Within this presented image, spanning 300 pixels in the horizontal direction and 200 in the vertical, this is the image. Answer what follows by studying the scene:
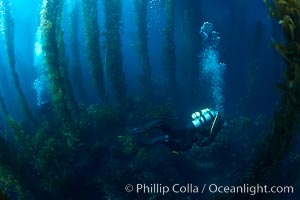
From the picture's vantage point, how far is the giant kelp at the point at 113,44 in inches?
482

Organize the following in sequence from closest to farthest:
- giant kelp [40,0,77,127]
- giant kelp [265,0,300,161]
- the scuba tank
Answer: giant kelp [265,0,300,161], the scuba tank, giant kelp [40,0,77,127]

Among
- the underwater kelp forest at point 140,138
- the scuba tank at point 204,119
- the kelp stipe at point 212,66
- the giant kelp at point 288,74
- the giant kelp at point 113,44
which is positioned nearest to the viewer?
the giant kelp at point 288,74

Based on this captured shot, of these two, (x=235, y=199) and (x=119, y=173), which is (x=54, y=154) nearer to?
(x=119, y=173)

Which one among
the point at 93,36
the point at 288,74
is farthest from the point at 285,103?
the point at 93,36

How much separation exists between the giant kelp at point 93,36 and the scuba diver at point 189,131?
4838 millimetres

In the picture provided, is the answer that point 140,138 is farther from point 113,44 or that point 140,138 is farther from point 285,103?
point 285,103

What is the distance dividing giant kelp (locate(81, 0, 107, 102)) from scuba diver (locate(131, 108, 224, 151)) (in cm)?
484

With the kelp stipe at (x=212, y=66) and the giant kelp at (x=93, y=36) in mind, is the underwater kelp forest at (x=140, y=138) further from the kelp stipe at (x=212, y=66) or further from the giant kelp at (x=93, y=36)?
the kelp stipe at (x=212, y=66)

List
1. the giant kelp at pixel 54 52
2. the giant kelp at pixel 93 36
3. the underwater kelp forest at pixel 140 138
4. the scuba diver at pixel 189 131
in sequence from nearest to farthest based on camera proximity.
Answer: the underwater kelp forest at pixel 140 138 < the scuba diver at pixel 189 131 < the giant kelp at pixel 54 52 < the giant kelp at pixel 93 36

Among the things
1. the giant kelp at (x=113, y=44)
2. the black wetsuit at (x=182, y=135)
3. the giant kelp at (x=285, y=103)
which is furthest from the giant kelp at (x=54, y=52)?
the giant kelp at (x=285, y=103)

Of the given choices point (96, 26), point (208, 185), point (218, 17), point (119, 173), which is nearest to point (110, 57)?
point (96, 26)

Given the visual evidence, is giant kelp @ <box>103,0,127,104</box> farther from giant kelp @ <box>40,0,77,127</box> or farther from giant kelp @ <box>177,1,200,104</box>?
giant kelp @ <box>177,1,200,104</box>

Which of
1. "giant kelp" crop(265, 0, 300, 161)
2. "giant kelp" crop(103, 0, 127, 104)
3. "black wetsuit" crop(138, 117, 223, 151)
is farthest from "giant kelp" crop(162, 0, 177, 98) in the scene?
"giant kelp" crop(265, 0, 300, 161)

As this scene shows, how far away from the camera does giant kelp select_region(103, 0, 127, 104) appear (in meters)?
12.2
